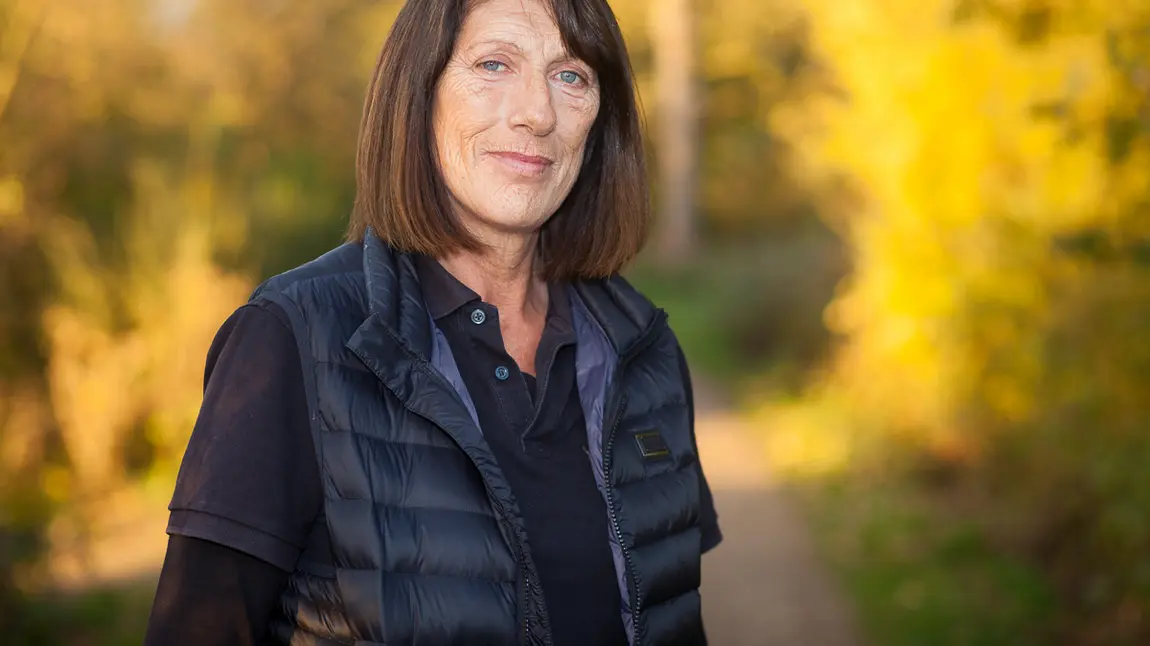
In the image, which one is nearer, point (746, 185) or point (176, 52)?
point (176, 52)

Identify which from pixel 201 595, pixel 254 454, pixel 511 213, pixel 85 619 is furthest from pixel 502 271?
pixel 85 619

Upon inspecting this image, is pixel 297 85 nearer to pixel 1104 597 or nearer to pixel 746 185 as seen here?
pixel 1104 597

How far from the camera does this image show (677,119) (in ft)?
89.5

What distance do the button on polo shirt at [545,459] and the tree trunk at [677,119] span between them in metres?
25.0

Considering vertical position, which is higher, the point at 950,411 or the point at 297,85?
the point at 297,85

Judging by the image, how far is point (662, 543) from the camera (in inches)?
88.5

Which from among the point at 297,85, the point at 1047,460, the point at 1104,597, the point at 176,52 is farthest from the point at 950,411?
the point at 297,85

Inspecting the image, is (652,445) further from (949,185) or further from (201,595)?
(949,185)

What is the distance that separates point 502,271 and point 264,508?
783mm

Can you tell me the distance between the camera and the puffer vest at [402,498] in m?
1.85

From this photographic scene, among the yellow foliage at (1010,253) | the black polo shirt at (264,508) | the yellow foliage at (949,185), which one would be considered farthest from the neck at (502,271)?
the yellow foliage at (949,185)

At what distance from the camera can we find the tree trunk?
26.8 m

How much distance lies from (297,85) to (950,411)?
8.88 metres

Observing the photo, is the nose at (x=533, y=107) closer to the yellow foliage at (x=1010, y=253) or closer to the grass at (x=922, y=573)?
the yellow foliage at (x=1010, y=253)
